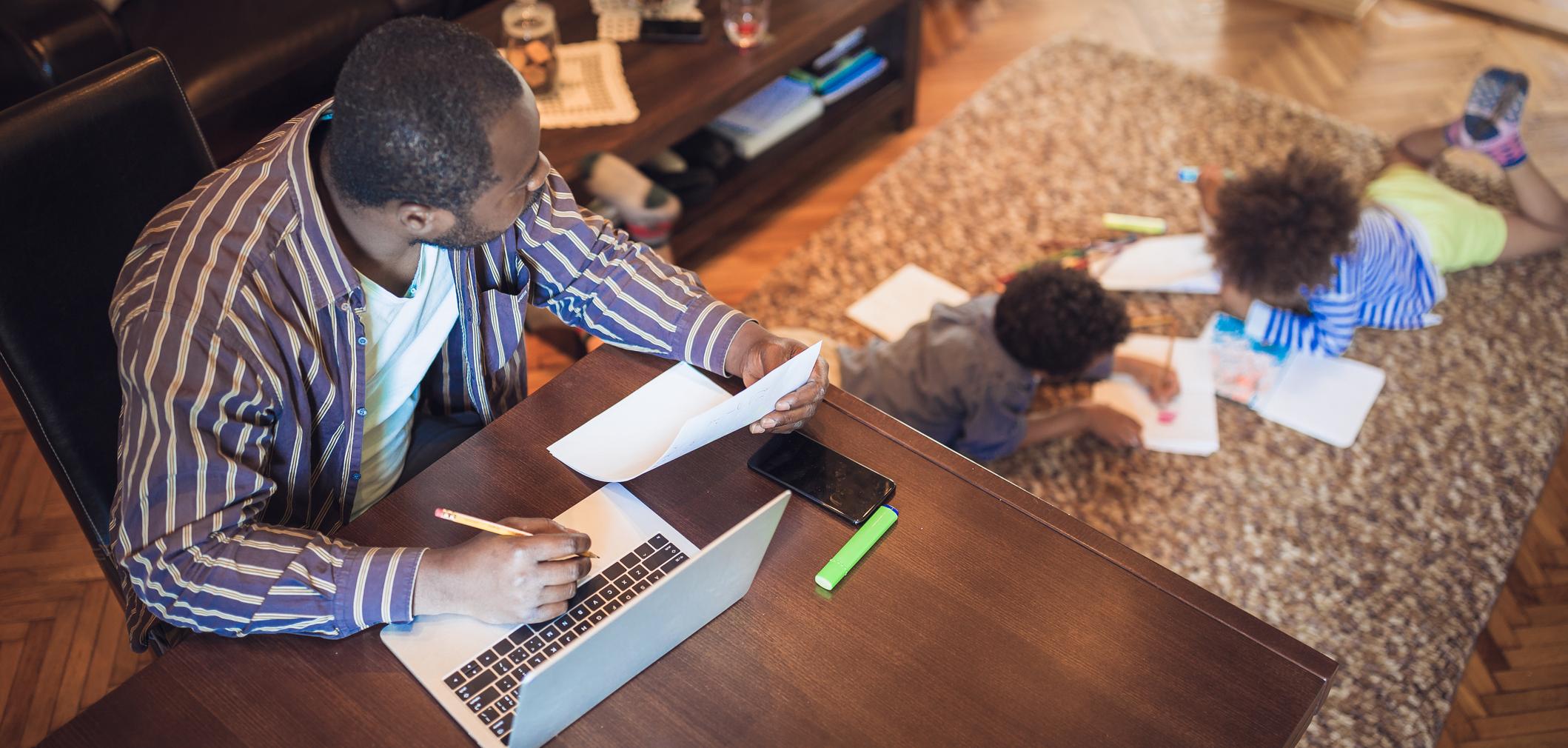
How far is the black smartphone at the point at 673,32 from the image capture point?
7.66ft

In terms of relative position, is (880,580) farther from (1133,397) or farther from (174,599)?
(1133,397)

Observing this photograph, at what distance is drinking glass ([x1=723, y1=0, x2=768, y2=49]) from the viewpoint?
2281 millimetres

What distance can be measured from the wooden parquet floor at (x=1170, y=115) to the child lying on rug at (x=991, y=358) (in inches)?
23.5

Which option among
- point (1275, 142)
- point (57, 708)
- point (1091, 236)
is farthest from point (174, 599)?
point (1275, 142)

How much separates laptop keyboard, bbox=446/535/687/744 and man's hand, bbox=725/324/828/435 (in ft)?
0.60

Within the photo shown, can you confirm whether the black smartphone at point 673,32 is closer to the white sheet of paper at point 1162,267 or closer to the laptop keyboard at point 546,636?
the white sheet of paper at point 1162,267

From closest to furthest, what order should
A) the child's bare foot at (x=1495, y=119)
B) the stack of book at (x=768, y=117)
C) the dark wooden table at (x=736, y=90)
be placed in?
the dark wooden table at (x=736, y=90), the child's bare foot at (x=1495, y=119), the stack of book at (x=768, y=117)

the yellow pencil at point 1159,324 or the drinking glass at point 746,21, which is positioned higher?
the drinking glass at point 746,21

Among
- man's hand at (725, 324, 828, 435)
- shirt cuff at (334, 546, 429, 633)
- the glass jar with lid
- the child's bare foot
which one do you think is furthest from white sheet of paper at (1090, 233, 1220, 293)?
shirt cuff at (334, 546, 429, 633)

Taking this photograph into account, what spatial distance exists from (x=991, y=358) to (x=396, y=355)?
1.05m

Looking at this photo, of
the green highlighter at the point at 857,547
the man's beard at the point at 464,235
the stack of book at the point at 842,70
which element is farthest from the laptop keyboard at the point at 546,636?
the stack of book at the point at 842,70

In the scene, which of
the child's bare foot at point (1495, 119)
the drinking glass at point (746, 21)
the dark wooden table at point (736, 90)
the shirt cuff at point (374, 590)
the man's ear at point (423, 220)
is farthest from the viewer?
the child's bare foot at point (1495, 119)

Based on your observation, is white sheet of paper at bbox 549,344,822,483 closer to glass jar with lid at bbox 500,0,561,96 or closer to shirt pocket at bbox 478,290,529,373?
shirt pocket at bbox 478,290,529,373

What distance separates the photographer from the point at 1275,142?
9.21 feet
